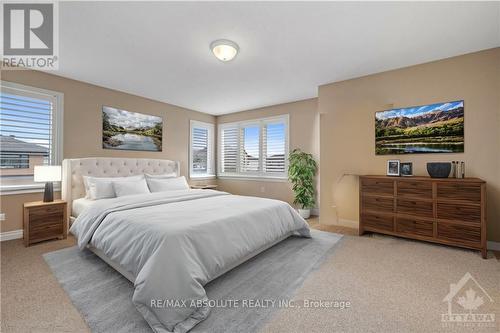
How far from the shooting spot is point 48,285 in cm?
205

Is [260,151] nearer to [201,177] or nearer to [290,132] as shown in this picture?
[290,132]

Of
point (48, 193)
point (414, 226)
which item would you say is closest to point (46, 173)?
point (48, 193)

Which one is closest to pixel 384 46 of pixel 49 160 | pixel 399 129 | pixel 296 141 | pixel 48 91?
pixel 399 129

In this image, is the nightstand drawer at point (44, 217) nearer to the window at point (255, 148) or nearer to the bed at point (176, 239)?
the bed at point (176, 239)

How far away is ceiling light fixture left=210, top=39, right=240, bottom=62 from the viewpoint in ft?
8.44

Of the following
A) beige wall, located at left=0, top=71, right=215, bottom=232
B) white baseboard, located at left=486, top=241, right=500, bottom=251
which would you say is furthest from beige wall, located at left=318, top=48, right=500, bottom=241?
beige wall, located at left=0, top=71, right=215, bottom=232

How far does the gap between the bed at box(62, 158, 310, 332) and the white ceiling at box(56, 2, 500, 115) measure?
1.90 meters

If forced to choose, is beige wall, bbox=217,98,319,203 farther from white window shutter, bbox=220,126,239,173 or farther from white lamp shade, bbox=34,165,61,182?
white lamp shade, bbox=34,165,61,182

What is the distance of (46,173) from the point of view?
314 cm

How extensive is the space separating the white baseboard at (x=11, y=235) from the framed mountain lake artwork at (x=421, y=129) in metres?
5.57

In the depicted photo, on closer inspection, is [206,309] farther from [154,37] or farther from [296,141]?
[296,141]

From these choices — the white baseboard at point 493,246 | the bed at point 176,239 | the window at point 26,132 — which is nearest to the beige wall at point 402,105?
the white baseboard at point 493,246

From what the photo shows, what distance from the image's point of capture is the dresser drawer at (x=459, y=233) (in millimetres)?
2643

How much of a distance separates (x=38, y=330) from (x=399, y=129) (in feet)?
14.8
